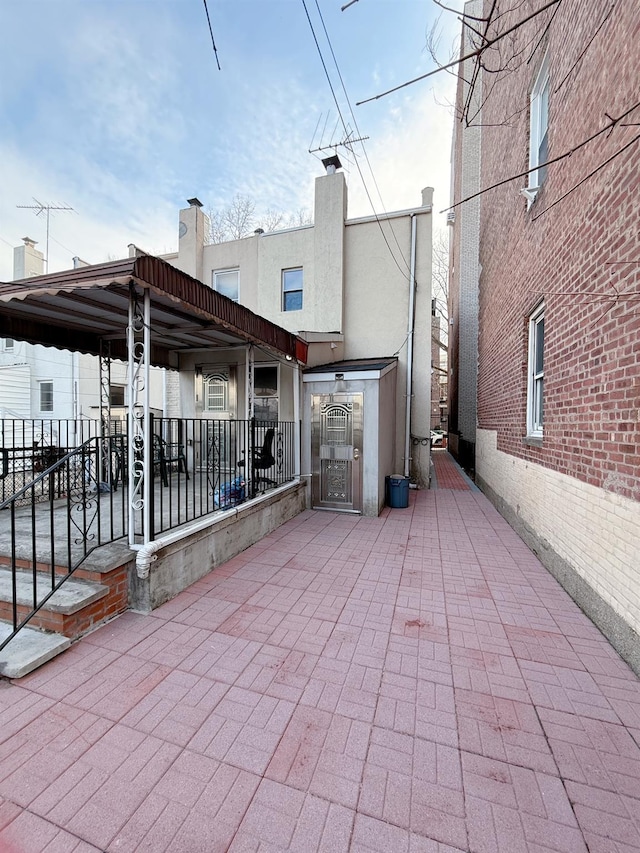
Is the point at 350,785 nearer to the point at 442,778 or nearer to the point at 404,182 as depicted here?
the point at 442,778

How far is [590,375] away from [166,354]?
23.3 ft

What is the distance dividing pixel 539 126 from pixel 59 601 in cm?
765

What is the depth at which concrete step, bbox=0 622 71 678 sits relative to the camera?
7.33 ft

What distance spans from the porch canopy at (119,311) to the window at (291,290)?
2.73 meters

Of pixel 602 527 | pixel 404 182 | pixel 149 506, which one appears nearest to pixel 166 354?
pixel 149 506

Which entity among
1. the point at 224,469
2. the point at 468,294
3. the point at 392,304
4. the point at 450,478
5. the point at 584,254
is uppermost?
the point at 468,294

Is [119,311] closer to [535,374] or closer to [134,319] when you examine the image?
[134,319]

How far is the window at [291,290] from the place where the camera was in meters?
8.68

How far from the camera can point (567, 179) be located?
146 inches

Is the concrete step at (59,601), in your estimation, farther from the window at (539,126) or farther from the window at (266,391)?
the window at (539,126)

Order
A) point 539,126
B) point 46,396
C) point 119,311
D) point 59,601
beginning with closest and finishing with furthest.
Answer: point 59,601 → point 119,311 → point 539,126 → point 46,396

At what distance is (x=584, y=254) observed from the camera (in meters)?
3.32

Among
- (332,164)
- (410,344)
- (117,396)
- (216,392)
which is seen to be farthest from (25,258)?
(410,344)

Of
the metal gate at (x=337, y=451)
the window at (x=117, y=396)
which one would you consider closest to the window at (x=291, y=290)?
the metal gate at (x=337, y=451)
